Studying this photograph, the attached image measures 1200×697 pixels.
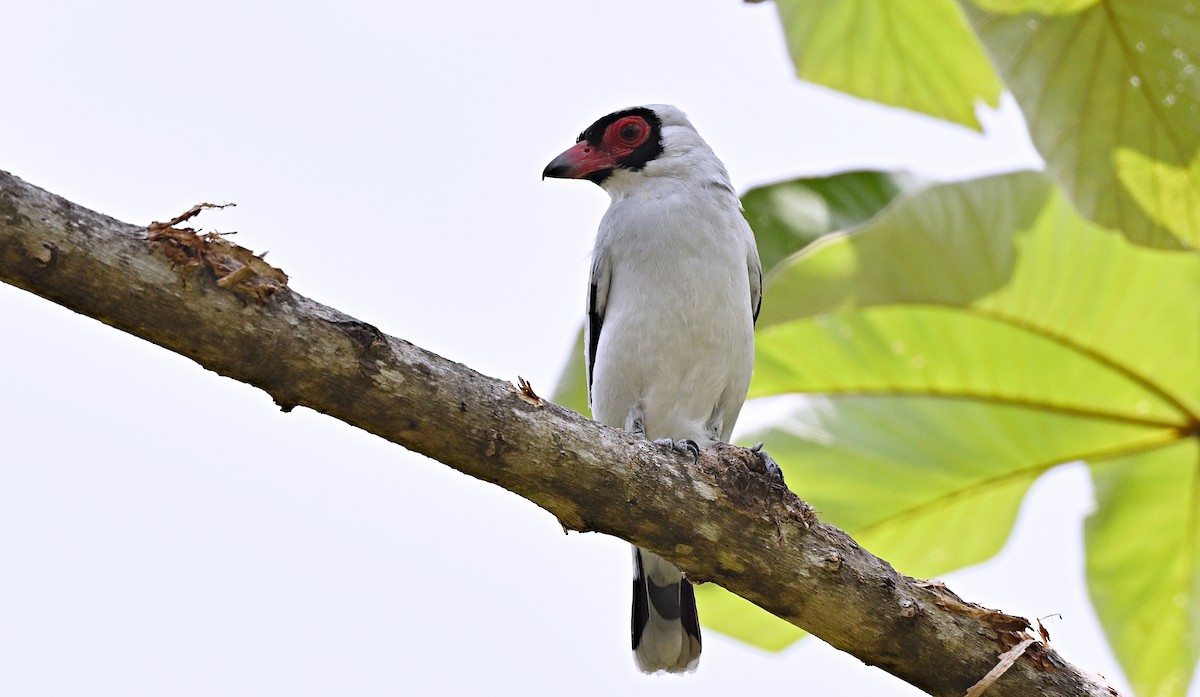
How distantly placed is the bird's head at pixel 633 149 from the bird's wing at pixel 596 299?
1.65 ft

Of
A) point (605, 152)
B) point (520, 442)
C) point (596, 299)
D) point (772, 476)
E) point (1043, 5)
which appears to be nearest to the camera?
point (520, 442)

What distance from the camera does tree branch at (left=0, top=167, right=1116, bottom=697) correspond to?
2.18 metres

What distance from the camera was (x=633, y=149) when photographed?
4711 millimetres

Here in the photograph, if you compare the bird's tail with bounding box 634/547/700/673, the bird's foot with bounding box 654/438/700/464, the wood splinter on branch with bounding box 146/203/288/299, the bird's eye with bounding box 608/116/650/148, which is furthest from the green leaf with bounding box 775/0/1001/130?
the wood splinter on branch with bounding box 146/203/288/299

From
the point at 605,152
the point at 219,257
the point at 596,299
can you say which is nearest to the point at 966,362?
the point at 596,299

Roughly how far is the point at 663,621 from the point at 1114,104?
7.99 ft

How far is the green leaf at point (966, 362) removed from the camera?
14.4 feet

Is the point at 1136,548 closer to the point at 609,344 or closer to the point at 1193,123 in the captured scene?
the point at 1193,123

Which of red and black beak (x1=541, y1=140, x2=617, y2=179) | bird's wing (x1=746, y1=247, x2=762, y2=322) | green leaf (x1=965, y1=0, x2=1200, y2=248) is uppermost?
green leaf (x1=965, y1=0, x2=1200, y2=248)

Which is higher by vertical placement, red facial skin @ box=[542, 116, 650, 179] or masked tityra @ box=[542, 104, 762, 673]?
red facial skin @ box=[542, 116, 650, 179]

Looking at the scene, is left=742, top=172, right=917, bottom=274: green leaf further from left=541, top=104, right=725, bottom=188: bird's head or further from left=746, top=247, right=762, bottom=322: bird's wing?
left=541, top=104, right=725, bottom=188: bird's head

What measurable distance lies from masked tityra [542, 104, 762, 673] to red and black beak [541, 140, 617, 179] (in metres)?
0.23

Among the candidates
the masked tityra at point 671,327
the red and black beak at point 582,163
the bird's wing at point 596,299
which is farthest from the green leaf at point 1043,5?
the bird's wing at point 596,299

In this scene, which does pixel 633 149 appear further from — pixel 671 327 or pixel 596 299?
pixel 671 327
